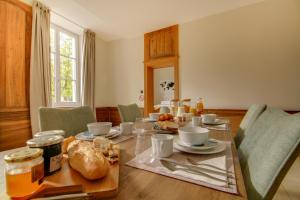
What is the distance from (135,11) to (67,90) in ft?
7.27

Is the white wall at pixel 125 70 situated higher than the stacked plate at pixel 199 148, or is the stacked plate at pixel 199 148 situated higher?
the white wall at pixel 125 70

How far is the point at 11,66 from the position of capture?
2.31 metres

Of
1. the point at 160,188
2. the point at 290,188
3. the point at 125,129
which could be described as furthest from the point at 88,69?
the point at 290,188

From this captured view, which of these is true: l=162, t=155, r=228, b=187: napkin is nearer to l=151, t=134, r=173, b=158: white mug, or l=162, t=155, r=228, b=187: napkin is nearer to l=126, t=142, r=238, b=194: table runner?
l=126, t=142, r=238, b=194: table runner

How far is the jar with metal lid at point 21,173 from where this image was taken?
0.36m

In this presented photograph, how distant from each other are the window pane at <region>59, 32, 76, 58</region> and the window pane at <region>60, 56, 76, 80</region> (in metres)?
0.13

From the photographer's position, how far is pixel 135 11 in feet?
9.66

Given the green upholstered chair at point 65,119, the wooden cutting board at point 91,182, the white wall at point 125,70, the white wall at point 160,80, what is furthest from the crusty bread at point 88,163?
the white wall at point 160,80

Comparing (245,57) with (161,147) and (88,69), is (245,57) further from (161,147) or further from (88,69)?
(88,69)

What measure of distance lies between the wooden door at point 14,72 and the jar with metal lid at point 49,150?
2.48 m

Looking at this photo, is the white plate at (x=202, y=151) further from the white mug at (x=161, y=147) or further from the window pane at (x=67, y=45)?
the window pane at (x=67, y=45)

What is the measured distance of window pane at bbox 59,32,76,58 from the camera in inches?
133

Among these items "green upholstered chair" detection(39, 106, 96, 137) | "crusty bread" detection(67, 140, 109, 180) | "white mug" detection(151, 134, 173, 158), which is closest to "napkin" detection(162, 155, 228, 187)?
"white mug" detection(151, 134, 173, 158)

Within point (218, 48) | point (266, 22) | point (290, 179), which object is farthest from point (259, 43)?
point (290, 179)
